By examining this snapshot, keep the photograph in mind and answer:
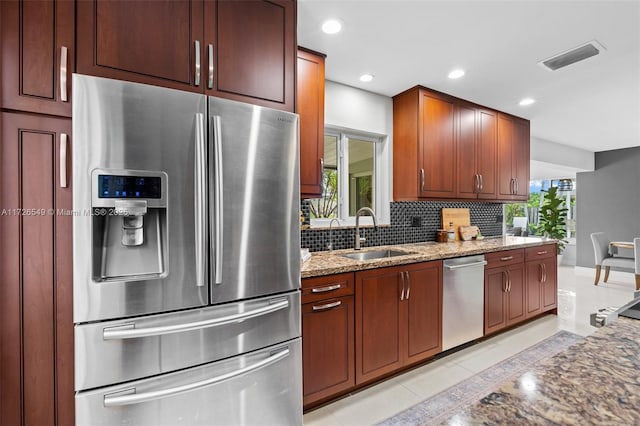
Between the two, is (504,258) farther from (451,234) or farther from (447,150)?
(447,150)

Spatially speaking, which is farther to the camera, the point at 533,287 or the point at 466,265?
the point at 533,287

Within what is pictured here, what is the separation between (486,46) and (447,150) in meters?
1.03

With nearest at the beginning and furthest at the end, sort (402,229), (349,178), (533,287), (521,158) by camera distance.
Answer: (349,178), (402,229), (533,287), (521,158)

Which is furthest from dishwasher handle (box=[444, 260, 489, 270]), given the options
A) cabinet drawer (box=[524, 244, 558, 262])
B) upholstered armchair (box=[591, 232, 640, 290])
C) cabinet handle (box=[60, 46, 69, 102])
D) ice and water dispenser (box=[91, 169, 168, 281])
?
upholstered armchair (box=[591, 232, 640, 290])

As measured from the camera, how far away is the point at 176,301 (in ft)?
4.08

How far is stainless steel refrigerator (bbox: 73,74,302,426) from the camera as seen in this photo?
3.70ft

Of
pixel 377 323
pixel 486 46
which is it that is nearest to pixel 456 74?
pixel 486 46

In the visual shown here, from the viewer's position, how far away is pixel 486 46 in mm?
2137

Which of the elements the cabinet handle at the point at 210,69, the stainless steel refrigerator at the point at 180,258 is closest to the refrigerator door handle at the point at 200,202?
the stainless steel refrigerator at the point at 180,258

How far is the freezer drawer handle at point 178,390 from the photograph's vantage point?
1139 millimetres

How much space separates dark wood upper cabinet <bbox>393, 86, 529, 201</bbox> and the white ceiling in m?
0.15

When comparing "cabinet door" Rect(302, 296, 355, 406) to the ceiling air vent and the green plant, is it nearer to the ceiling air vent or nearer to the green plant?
the ceiling air vent

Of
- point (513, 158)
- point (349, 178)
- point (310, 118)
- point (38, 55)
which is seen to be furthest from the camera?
point (513, 158)

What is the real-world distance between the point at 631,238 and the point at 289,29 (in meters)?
7.43
